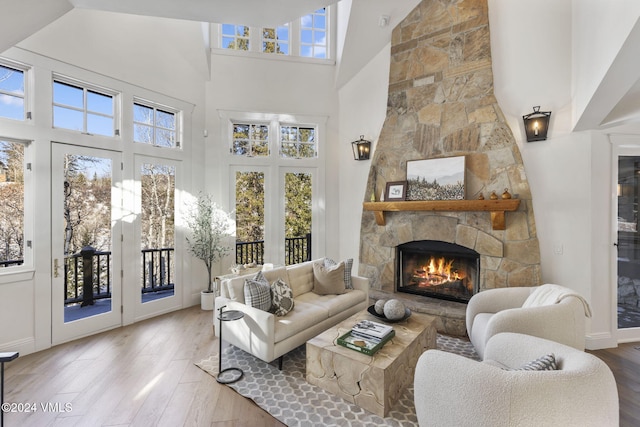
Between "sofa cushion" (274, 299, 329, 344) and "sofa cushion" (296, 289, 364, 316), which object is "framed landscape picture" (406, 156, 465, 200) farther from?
"sofa cushion" (274, 299, 329, 344)

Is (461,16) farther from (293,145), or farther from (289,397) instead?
(289,397)

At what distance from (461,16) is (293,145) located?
3138 millimetres

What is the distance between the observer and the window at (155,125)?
4095 mm

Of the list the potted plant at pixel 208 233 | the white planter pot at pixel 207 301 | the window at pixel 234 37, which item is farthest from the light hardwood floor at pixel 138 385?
the window at pixel 234 37

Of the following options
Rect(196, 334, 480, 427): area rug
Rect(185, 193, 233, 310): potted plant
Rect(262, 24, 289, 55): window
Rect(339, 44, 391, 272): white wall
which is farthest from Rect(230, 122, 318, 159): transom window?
Rect(196, 334, 480, 427): area rug

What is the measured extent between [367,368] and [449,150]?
10.2 ft

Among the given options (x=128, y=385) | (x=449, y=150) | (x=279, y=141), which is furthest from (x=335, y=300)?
(x=279, y=141)

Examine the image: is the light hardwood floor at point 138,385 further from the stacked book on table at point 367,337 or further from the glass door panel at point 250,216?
the glass door panel at point 250,216

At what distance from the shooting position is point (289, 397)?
231 cm

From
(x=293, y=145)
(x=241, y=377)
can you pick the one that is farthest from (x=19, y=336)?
(x=293, y=145)

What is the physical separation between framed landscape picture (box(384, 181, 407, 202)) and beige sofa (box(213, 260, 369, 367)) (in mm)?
1392

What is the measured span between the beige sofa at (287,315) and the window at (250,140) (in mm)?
2409

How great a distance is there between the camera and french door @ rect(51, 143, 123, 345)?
10.9 ft

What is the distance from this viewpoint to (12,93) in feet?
9.90
